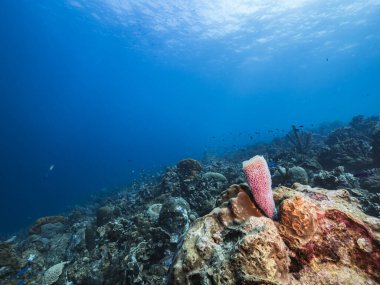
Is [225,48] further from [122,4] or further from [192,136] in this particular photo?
[192,136]

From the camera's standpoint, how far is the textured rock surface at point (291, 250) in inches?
66.9

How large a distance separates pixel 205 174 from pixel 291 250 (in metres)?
7.20

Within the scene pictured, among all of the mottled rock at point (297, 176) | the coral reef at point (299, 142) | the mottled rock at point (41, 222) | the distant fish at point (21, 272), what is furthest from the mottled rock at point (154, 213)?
the coral reef at point (299, 142)

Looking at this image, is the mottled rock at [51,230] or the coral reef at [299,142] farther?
the coral reef at [299,142]

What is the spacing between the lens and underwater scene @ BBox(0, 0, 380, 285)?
1.92 m

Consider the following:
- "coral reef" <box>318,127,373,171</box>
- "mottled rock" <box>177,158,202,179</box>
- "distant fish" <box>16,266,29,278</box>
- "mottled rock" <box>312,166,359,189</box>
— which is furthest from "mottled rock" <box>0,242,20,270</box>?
"coral reef" <box>318,127,373,171</box>

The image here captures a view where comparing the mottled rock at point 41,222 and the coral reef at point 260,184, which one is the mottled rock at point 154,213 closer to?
the coral reef at point 260,184

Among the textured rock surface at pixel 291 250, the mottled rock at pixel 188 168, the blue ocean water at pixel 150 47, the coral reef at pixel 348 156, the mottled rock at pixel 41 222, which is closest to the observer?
the textured rock surface at pixel 291 250

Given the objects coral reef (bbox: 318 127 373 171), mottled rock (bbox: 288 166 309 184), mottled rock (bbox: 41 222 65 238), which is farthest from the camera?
mottled rock (bbox: 41 222 65 238)

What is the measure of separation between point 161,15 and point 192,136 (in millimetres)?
168585

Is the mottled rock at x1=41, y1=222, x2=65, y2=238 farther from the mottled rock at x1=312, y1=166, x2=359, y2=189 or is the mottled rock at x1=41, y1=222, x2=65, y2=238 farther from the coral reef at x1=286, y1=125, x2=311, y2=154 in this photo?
the coral reef at x1=286, y1=125, x2=311, y2=154

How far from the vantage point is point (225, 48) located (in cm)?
4038

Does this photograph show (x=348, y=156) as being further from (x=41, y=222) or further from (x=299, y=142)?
(x=41, y=222)

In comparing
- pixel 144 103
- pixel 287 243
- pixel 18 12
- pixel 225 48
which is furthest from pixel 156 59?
pixel 144 103
